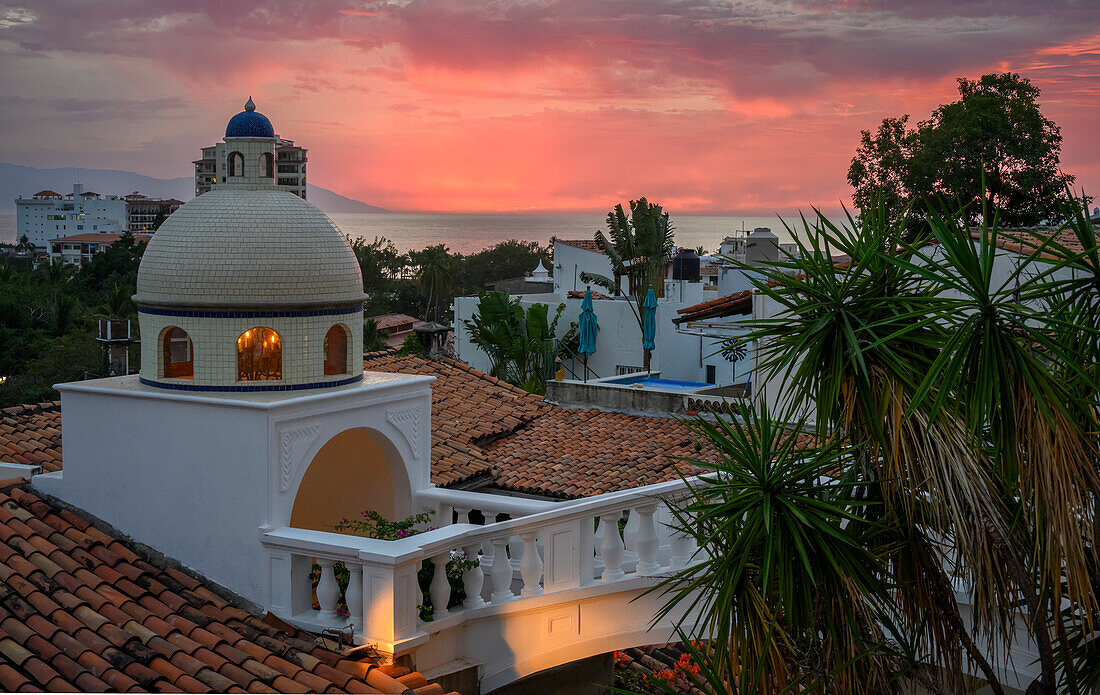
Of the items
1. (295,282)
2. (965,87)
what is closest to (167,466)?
(295,282)

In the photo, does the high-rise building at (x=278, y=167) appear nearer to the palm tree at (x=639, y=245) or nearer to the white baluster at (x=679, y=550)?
the white baluster at (x=679, y=550)

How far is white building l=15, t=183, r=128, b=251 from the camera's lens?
141000 mm

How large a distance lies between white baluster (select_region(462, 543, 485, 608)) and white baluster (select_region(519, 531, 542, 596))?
0.36 meters

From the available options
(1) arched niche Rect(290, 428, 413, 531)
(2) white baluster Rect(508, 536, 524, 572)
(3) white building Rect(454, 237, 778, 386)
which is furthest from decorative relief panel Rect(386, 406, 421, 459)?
(3) white building Rect(454, 237, 778, 386)

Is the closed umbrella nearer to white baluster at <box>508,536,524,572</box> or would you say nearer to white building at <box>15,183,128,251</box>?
white baluster at <box>508,536,524,572</box>

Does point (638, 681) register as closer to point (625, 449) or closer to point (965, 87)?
point (625, 449)

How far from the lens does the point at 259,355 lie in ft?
30.1

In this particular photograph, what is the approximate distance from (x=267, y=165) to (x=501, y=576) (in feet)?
14.4

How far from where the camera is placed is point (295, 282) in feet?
29.7

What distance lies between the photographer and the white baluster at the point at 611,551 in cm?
892

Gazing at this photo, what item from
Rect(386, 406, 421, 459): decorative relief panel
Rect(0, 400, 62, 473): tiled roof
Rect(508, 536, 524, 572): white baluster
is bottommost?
Rect(508, 536, 524, 572): white baluster

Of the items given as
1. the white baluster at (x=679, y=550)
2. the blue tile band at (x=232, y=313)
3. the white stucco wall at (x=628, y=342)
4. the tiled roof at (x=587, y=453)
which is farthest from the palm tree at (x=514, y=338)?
the blue tile band at (x=232, y=313)

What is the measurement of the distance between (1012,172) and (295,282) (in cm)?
2432

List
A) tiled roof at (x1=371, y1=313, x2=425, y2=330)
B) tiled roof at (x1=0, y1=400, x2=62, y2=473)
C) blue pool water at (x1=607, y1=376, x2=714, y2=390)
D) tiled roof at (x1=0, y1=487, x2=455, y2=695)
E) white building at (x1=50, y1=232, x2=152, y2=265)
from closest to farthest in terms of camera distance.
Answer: tiled roof at (x1=0, y1=487, x2=455, y2=695)
tiled roof at (x1=0, y1=400, x2=62, y2=473)
blue pool water at (x1=607, y1=376, x2=714, y2=390)
tiled roof at (x1=371, y1=313, x2=425, y2=330)
white building at (x1=50, y1=232, x2=152, y2=265)
